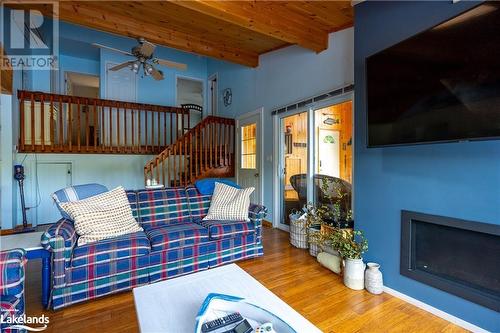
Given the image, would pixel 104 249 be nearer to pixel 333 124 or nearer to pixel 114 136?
pixel 333 124

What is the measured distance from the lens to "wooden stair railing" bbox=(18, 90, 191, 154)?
4.08 m

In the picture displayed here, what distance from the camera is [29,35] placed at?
171 inches

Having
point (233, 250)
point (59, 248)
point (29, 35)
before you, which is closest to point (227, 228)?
point (233, 250)

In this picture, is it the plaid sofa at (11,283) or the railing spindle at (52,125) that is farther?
the railing spindle at (52,125)

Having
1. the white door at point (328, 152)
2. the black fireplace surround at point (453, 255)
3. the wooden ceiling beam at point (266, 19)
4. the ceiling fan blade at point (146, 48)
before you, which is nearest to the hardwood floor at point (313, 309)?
the black fireplace surround at point (453, 255)

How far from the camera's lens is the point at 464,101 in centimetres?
150

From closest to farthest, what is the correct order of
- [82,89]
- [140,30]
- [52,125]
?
1. [140,30]
2. [52,125]
3. [82,89]

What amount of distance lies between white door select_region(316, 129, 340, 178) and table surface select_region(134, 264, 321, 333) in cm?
220

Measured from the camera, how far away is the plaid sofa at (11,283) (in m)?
1.22

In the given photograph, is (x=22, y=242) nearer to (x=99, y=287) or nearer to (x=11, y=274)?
(x=99, y=287)

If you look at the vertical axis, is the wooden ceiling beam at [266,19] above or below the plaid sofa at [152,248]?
above

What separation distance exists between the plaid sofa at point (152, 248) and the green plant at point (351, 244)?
88 cm

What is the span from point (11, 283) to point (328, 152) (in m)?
3.31

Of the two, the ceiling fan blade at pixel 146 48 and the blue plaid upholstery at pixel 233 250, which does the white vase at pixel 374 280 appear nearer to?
the blue plaid upholstery at pixel 233 250
